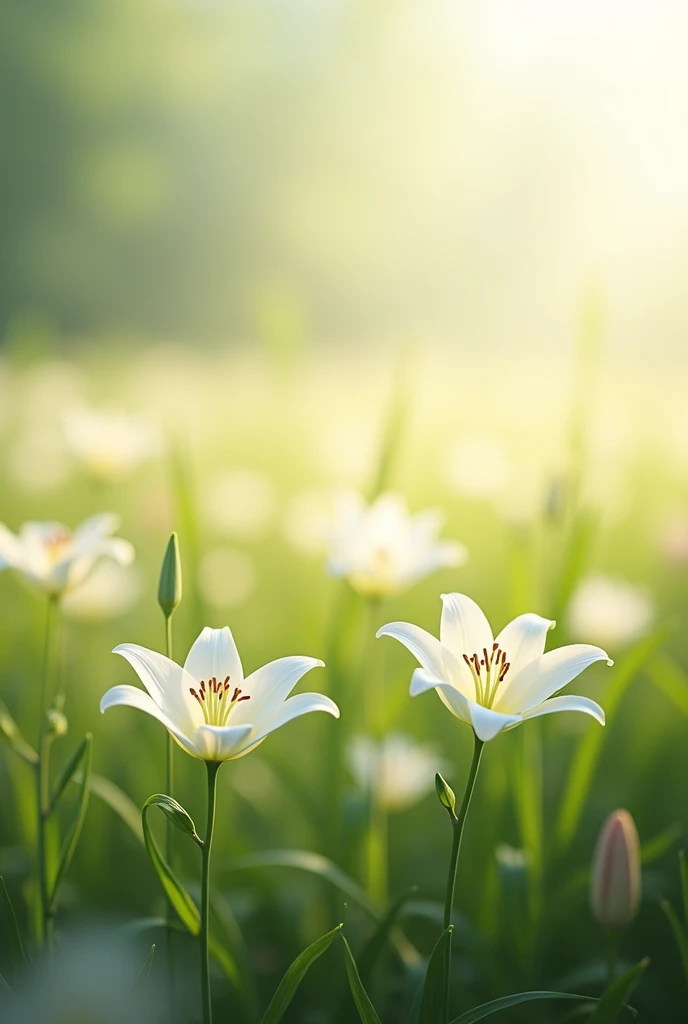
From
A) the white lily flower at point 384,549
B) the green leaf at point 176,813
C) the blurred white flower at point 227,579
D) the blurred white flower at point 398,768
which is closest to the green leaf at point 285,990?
the green leaf at point 176,813

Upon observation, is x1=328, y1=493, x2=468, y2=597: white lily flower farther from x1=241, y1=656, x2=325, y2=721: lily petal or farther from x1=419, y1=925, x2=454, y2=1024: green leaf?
x1=419, y1=925, x2=454, y2=1024: green leaf

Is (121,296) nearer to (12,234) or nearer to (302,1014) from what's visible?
(12,234)

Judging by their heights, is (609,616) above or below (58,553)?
below

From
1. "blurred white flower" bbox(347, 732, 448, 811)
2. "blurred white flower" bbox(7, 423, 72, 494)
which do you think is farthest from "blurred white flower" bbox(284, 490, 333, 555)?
"blurred white flower" bbox(7, 423, 72, 494)

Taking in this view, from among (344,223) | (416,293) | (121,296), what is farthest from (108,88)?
(416,293)

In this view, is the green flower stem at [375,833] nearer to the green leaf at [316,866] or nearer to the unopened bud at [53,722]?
the green leaf at [316,866]

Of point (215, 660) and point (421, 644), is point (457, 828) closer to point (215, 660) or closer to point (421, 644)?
point (421, 644)

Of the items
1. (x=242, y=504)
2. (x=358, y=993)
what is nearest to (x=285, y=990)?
(x=358, y=993)
